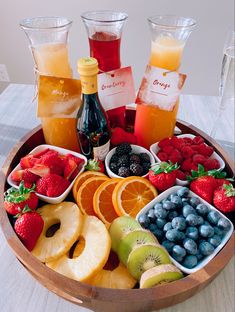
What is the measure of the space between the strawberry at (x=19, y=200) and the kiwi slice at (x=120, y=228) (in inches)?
7.4

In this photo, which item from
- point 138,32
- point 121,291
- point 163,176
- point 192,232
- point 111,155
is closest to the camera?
point 121,291

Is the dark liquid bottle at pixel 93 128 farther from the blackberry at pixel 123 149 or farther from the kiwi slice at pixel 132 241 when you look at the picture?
the kiwi slice at pixel 132 241

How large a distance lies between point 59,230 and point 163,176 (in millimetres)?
270

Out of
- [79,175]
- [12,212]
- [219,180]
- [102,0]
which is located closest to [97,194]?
[79,175]

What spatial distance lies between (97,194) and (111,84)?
11.9 inches

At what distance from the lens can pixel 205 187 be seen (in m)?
0.65

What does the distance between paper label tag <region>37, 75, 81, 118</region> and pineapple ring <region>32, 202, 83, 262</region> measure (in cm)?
25

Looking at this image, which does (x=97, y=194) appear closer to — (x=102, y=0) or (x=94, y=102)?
(x=94, y=102)

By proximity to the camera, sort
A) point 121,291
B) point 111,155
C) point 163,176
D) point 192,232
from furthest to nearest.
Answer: point 111,155, point 163,176, point 192,232, point 121,291

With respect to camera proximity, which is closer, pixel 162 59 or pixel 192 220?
pixel 192 220

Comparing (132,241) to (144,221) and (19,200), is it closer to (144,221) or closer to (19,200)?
(144,221)

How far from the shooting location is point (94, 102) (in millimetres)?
734

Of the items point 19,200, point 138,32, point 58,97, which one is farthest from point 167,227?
point 138,32

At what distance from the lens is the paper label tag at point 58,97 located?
28.1 inches
